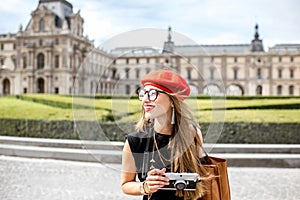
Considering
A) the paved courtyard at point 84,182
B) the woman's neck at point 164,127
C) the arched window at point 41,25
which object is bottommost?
the paved courtyard at point 84,182

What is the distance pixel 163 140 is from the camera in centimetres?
173

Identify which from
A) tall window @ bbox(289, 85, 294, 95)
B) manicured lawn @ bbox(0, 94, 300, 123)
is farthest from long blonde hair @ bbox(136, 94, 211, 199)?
tall window @ bbox(289, 85, 294, 95)

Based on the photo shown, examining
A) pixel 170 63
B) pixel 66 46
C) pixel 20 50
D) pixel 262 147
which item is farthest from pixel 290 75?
pixel 170 63

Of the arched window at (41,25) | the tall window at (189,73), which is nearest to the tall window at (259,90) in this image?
the arched window at (41,25)

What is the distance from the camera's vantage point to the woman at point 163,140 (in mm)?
1660

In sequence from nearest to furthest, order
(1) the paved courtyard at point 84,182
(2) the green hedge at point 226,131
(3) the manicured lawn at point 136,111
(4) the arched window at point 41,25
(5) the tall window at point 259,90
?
1. (3) the manicured lawn at point 136,111
2. (1) the paved courtyard at point 84,182
3. (2) the green hedge at point 226,131
4. (5) the tall window at point 259,90
5. (4) the arched window at point 41,25

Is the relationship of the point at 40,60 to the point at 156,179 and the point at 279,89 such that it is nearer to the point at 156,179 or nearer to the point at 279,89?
the point at 279,89

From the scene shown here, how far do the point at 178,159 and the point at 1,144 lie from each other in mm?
8260

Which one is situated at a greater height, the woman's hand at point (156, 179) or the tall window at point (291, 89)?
the tall window at point (291, 89)

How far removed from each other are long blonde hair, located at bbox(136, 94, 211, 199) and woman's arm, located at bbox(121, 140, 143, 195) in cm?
18

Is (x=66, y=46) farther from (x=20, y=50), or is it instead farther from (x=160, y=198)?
(x=160, y=198)

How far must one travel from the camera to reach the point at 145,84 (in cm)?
170

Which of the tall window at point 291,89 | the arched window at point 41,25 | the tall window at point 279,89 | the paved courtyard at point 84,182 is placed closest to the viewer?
the paved courtyard at point 84,182

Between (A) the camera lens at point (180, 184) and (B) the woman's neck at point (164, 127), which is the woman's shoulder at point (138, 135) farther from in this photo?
(A) the camera lens at point (180, 184)
